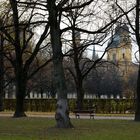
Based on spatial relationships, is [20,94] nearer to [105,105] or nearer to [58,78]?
[58,78]

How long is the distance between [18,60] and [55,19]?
43.1ft

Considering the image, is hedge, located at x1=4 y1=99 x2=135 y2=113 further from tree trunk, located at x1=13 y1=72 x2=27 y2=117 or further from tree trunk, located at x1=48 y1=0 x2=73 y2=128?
tree trunk, located at x1=48 y1=0 x2=73 y2=128

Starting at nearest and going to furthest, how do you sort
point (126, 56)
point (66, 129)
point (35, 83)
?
point (66, 129) → point (35, 83) → point (126, 56)

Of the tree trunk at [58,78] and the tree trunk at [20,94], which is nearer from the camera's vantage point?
the tree trunk at [58,78]

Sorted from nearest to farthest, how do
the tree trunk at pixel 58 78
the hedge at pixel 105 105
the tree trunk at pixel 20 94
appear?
the tree trunk at pixel 58 78 < the tree trunk at pixel 20 94 < the hedge at pixel 105 105

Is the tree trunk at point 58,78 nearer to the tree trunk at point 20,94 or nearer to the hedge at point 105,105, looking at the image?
the tree trunk at point 20,94

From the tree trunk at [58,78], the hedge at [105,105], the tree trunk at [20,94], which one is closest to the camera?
the tree trunk at [58,78]

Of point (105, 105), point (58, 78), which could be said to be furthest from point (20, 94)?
point (105, 105)

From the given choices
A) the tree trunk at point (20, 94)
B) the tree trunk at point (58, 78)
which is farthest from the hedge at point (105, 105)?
the tree trunk at point (58, 78)

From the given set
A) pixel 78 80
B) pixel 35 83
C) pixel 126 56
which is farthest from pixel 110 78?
pixel 78 80

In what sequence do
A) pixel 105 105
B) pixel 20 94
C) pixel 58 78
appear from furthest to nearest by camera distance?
pixel 105 105
pixel 20 94
pixel 58 78

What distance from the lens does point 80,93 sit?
163 ft

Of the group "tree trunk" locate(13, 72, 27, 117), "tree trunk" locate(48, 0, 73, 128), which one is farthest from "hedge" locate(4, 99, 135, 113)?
"tree trunk" locate(48, 0, 73, 128)

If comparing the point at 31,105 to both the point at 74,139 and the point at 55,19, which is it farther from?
the point at 74,139
